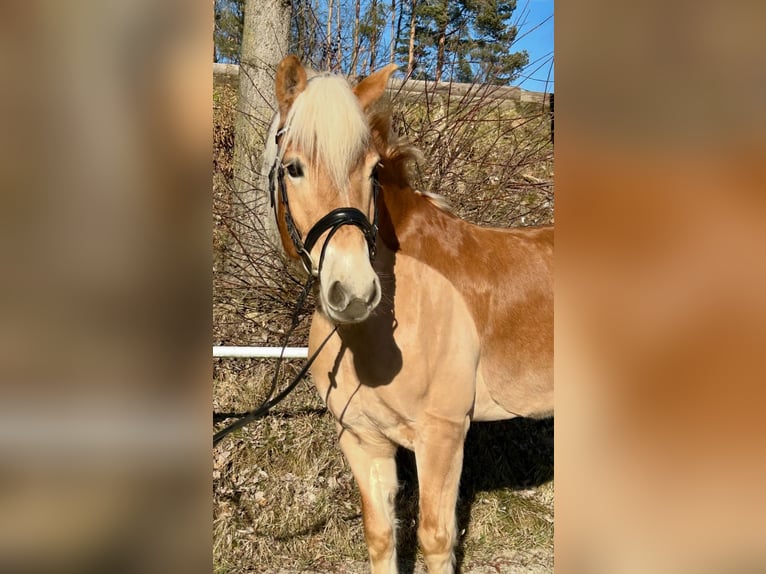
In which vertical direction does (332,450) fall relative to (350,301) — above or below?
below

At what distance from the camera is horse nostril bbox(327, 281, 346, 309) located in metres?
1.67

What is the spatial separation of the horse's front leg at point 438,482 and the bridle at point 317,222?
89 cm

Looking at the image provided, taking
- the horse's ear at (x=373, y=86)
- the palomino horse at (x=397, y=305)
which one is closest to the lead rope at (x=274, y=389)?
the palomino horse at (x=397, y=305)

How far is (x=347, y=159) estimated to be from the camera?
1.82 metres

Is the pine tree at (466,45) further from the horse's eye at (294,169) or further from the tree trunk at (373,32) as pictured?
the horse's eye at (294,169)

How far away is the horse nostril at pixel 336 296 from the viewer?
1.67 m

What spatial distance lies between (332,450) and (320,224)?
8.36 ft

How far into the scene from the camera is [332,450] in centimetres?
395

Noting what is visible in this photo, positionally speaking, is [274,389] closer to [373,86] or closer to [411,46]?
[373,86]

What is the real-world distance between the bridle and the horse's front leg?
0.89m

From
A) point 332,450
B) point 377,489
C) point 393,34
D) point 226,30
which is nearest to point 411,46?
point 393,34
